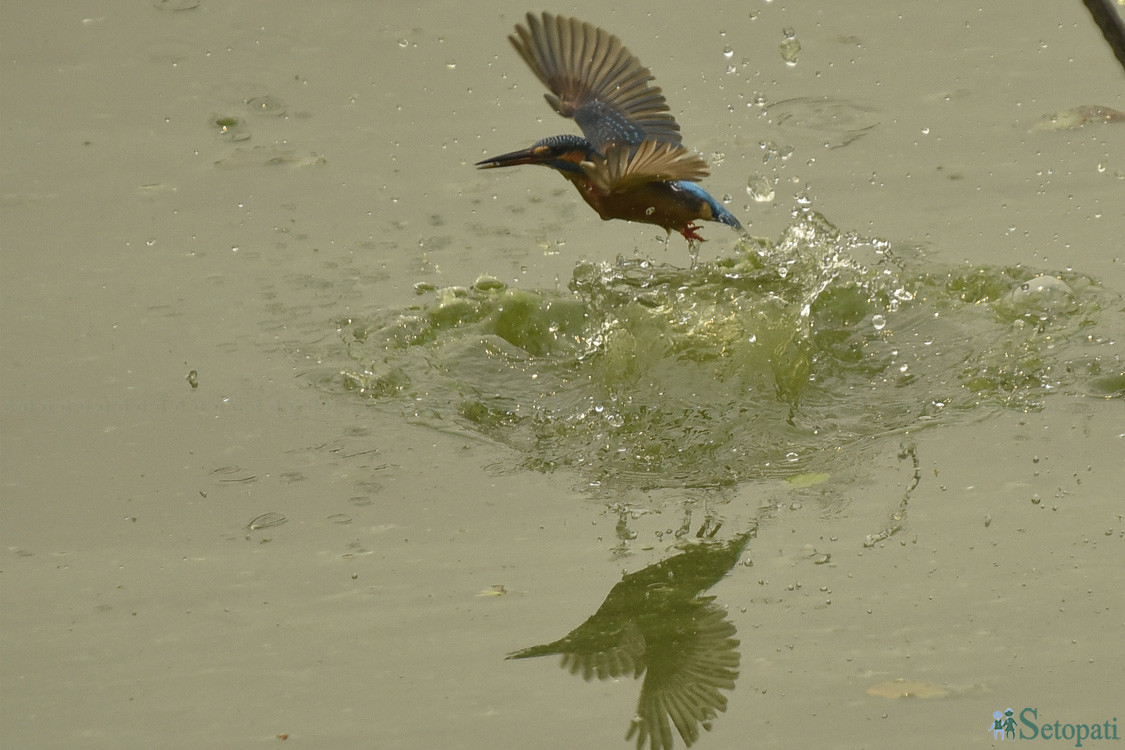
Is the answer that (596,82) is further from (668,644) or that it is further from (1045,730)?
(1045,730)

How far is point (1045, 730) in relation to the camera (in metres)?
2.19

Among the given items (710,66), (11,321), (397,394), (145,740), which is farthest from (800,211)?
(145,740)

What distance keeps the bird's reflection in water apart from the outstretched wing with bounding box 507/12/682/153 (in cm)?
156

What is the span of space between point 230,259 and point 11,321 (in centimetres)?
67

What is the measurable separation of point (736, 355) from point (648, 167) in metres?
0.68

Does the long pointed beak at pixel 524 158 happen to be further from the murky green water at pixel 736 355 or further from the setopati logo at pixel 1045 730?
the setopati logo at pixel 1045 730

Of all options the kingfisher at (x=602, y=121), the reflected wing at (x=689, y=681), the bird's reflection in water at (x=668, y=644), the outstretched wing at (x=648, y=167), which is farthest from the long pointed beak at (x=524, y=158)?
the reflected wing at (x=689, y=681)

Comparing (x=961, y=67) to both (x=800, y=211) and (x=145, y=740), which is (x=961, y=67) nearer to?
(x=800, y=211)

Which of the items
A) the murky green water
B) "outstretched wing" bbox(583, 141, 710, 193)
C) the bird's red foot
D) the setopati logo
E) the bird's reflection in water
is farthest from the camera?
the bird's red foot

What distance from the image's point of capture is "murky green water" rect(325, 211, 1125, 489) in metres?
3.23

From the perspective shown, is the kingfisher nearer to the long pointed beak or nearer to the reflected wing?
the long pointed beak

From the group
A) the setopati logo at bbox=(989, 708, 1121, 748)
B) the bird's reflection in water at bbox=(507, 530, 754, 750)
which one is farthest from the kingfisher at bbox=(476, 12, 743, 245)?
the setopati logo at bbox=(989, 708, 1121, 748)

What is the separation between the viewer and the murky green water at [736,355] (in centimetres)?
323

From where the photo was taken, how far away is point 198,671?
2.49 m
